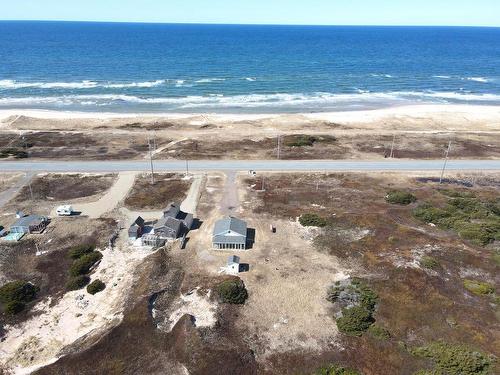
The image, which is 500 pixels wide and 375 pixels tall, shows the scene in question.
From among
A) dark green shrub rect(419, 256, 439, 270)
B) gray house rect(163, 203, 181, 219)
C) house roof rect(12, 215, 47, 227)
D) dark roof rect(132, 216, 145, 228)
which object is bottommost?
dark green shrub rect(419, 256, 439, 270)

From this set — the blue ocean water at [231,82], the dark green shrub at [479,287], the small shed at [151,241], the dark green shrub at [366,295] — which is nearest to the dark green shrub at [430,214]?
the dark green shrub at [479,287]

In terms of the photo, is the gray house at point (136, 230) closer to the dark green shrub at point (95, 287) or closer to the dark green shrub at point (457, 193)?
the dark green shrub at point (95, 287)

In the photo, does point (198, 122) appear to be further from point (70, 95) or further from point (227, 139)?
point (70, 95)

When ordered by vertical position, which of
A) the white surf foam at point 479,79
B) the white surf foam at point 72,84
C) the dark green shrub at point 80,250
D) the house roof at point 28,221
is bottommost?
the dark green shrub at point 80,250

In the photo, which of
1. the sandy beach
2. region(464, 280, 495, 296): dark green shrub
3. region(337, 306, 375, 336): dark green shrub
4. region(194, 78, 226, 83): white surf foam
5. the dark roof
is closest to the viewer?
region(337, 306, 375, 336): dark green shrub

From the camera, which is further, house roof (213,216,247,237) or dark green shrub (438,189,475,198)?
dark green shrub (438,189,475,198)

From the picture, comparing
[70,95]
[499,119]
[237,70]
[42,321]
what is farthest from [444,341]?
[237,70]

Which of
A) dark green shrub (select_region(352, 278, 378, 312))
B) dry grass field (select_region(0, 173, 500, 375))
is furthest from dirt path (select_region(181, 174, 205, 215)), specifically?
dark green shrub (select_region(352, 278, 378, 312))

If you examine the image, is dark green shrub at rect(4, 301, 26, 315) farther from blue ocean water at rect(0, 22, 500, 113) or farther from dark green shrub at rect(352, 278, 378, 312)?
blue ocean water at rect(0, 22, 500, 113)

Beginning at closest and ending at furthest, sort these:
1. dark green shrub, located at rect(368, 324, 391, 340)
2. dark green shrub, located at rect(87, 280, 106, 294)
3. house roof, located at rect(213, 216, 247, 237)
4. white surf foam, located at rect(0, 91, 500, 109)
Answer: dark green shrub, located at rect(368, 324, 391, 340), dark green shrub, located at rect(87, 280, 106, 294), house roof, located at rect(213, 216, 247, 237), white surf foam, located at rect(0, 91, 500, 109)
